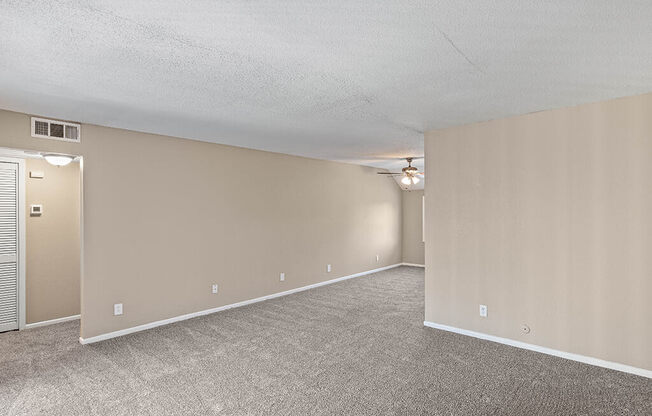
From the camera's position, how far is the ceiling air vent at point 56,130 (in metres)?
3.59

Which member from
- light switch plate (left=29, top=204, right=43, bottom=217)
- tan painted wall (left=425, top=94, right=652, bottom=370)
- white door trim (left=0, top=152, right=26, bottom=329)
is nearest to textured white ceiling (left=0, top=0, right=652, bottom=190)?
tan painted wall (left=425, top=94, right=652, bottom=370)

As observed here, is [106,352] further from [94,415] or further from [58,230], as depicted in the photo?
[58,230]

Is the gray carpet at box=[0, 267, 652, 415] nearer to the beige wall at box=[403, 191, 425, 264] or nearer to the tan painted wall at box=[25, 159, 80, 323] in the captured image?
the tan painted wall at box=[25, 159, 80, 323]

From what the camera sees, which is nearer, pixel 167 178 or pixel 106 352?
pixel 106 352

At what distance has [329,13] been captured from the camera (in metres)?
1.78

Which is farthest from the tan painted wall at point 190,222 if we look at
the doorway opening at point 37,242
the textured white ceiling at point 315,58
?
the textured white ceiling at point 315,58

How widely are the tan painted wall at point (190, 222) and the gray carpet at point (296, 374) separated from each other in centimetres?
54

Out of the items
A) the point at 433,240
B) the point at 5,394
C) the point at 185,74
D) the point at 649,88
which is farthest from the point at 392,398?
the point at 649,88

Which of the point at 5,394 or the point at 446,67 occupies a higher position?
the point at 446,67

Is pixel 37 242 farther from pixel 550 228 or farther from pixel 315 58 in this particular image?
pixel 550 228

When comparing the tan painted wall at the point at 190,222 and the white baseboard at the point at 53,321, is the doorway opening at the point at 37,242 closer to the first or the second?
the white baseboard at the point at 53,321

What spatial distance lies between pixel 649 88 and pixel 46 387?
544 cm

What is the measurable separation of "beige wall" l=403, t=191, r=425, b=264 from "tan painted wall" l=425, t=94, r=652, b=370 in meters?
4.50

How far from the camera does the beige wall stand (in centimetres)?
880
